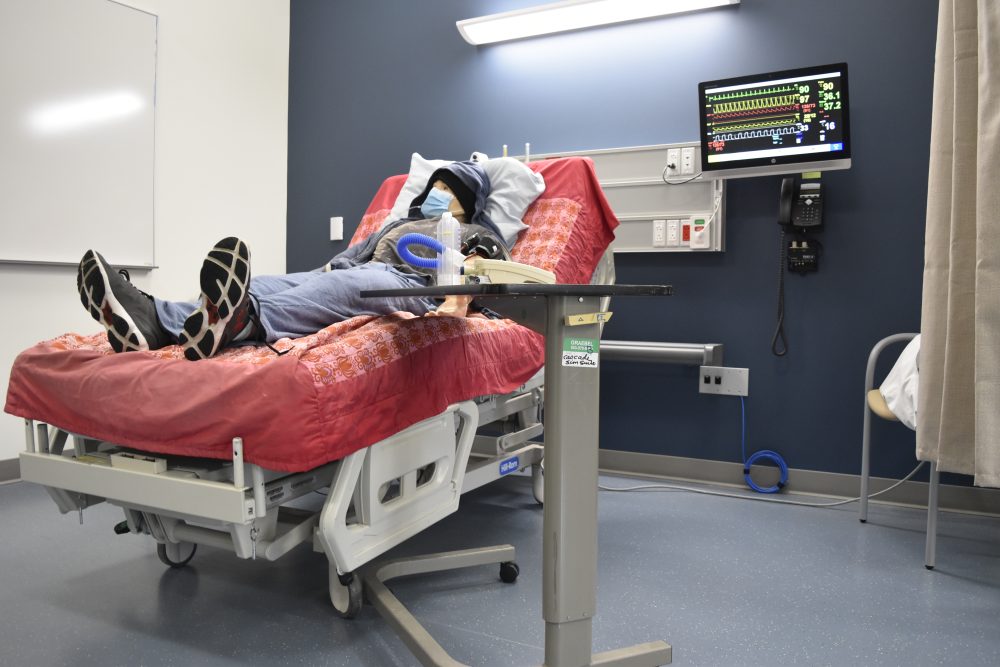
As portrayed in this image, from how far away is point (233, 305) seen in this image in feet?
4.97

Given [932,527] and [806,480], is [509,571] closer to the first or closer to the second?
[932,527]

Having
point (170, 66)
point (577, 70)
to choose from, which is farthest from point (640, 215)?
point (170, 66)

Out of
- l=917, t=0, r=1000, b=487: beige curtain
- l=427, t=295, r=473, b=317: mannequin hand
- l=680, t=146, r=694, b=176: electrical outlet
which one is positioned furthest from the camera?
l=680, t=146, r=694, b=176: electrical outlet

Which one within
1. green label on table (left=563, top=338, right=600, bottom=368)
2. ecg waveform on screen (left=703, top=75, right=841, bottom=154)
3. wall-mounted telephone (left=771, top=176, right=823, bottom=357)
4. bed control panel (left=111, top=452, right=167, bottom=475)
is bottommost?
bed control panel (left=111, top=452, right=167, bottom=475)

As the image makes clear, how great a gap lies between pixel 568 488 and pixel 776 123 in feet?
6.86

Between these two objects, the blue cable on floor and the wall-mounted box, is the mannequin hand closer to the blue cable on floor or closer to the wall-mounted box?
the wall-mounted box

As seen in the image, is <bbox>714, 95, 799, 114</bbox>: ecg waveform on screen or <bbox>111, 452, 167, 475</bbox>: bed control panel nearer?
<bbox>111, 452, 167, 475</bbox>: bed control panel

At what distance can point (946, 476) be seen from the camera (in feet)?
8.84

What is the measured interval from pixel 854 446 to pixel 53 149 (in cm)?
364

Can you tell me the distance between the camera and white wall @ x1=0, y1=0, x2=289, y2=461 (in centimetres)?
300

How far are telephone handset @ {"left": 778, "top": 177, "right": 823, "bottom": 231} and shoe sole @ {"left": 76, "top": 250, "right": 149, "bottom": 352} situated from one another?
2420mm

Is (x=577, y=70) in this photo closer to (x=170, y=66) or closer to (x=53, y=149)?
(x=170, y=66)

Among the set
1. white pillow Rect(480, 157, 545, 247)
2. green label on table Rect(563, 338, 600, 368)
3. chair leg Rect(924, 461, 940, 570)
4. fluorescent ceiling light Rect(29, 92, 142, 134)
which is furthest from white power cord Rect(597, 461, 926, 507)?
fluorescent ceiling light Rect(29, 92, 142, 134)

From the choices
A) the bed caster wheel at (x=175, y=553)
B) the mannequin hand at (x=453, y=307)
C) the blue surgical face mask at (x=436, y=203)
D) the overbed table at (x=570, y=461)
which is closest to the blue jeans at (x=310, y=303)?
the mannequin hand at (x=453, y=307)
